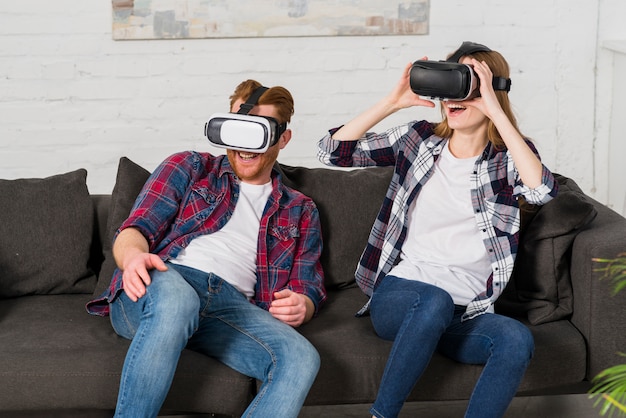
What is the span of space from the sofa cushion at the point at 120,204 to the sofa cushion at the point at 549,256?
3.43ft

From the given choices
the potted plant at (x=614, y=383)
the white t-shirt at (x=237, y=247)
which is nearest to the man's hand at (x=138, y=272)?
the white t-shirt at (x=237, y=247)

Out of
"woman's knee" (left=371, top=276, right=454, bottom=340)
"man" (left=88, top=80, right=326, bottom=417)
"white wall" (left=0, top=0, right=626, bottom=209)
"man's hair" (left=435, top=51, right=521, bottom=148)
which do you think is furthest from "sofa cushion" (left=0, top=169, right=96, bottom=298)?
"white wall" (left=0, top=0, right=626, bottom=209)

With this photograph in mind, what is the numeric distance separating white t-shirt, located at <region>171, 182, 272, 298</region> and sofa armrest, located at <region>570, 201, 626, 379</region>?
82 cm

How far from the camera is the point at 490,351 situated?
85.8 inches

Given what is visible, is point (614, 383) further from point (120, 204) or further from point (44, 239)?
point (44, 239)

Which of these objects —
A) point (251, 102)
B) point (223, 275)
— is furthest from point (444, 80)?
point (223, 275)

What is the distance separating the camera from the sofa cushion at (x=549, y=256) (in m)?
2.44

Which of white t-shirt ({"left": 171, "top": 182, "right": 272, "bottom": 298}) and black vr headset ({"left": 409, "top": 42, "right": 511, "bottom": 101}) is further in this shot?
white t-shirt ({"left": 171, "top": 182, "right": 272, "bottom": 298})

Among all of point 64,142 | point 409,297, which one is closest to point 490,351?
point 409,297

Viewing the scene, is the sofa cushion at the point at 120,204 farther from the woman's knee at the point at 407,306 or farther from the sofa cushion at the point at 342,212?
the woman's knee at the point at 407,306

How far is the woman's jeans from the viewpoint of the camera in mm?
2107

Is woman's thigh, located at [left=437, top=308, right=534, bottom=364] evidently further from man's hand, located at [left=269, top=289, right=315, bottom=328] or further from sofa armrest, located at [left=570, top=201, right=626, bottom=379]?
man's hand, located at [left=269, top=289, right=315, bottom=328]

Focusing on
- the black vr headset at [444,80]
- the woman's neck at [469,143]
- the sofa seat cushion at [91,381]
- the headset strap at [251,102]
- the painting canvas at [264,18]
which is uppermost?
the painting canvas at [264,18]

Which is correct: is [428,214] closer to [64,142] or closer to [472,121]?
[472,121]
